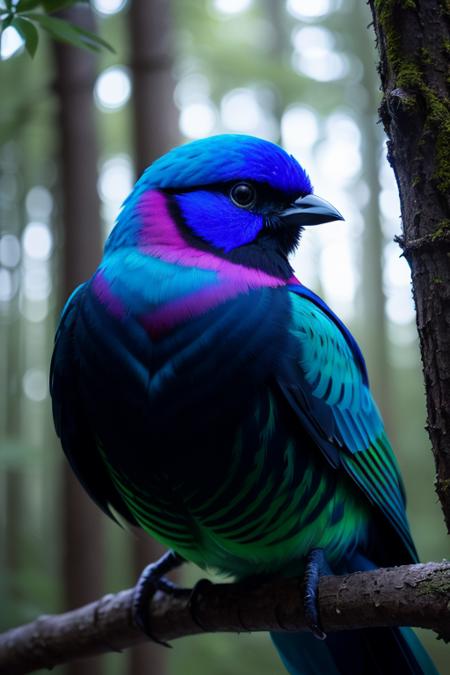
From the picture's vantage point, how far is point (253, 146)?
2.27m

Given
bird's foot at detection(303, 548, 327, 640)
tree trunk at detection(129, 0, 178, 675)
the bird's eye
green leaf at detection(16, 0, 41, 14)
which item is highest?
tree trunk at detection(129, 0, 178, 675)

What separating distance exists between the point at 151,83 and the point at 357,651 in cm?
316

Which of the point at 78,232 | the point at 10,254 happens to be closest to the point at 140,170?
the point at 78,232

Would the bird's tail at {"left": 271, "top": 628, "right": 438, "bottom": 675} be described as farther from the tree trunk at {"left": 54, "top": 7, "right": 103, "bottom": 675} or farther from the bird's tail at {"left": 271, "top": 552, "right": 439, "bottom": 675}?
the tree trunk at {"left": 54, "top": 7, "right": 103, "bottom": 675}

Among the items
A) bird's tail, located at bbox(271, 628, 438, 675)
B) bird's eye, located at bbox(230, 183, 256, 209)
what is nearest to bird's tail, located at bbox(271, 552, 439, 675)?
bird's tail, located at bbox(271, 628, 438, 675)

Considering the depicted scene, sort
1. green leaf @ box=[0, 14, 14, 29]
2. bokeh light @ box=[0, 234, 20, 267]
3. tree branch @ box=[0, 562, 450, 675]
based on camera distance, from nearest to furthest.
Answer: tree branch @ box=[0, 562, 450, 675]
green leaf @ box=[0, 14, 14, 29]
bokeh light @ box=[0, 234, 20, 267]

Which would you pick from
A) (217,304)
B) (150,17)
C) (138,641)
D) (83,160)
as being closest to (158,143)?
(83,160)

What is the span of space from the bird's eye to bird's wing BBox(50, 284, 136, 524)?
540 mm

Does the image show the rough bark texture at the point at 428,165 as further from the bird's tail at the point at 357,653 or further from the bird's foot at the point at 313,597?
the bird's tail at the point at 357,653

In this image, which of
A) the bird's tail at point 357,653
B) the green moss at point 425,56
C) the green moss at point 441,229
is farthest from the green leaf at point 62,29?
the bird's tail at point 357,653

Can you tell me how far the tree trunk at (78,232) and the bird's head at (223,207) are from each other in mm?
1931

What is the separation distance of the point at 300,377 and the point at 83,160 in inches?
104

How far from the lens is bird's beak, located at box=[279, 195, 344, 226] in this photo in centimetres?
233

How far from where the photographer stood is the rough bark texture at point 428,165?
5.59 ft
